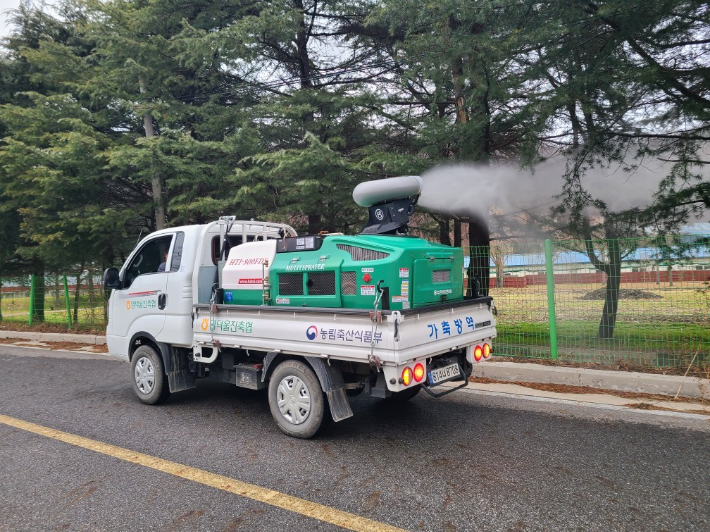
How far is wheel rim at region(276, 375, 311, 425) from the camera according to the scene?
4.40 meters

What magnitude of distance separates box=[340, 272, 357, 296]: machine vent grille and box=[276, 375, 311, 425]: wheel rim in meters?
0.97

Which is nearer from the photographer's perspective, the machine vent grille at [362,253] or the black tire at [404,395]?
the machine vent grille at [362,253]

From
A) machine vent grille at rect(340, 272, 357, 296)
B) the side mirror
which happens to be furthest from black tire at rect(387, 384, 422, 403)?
the side mirror

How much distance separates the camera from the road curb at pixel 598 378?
5516mm

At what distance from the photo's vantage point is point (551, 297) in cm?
692

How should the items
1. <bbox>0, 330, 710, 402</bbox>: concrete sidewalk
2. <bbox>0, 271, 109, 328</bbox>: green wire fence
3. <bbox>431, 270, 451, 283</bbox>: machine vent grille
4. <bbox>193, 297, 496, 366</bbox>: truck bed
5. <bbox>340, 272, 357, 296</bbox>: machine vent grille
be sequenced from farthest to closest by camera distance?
<bbox>0, 271, 109, 328</bbox>: green wire fence, <bbox>0, 330, 710, 402</bbox>: concrete sidewalk, <bbox>431, 270, 451, 283</bbox>: machine vent grille, <bbox>340, 272, 357, 296</bbox>: machine vent grille, <bbox>193, 297, 496, 366</bbox>: truck bed

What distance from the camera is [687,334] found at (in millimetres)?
6016

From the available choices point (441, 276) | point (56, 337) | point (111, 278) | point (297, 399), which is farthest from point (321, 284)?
point (56, 337)

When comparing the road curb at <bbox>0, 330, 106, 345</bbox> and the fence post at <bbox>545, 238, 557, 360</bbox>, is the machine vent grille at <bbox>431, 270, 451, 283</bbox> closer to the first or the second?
the fence post at <bbox>545, 238, 557, 360</bbox>

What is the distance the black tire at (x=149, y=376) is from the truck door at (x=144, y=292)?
0.96 ft

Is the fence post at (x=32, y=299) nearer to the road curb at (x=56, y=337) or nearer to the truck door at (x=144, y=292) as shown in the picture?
the road curb at (x=56, y=337)

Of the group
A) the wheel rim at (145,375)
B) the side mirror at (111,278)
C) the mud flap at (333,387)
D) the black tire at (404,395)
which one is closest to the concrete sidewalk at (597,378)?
the black tire at (404,395)

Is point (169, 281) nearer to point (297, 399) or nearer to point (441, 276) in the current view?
point (297, 399)

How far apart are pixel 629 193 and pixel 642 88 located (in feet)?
5.58
